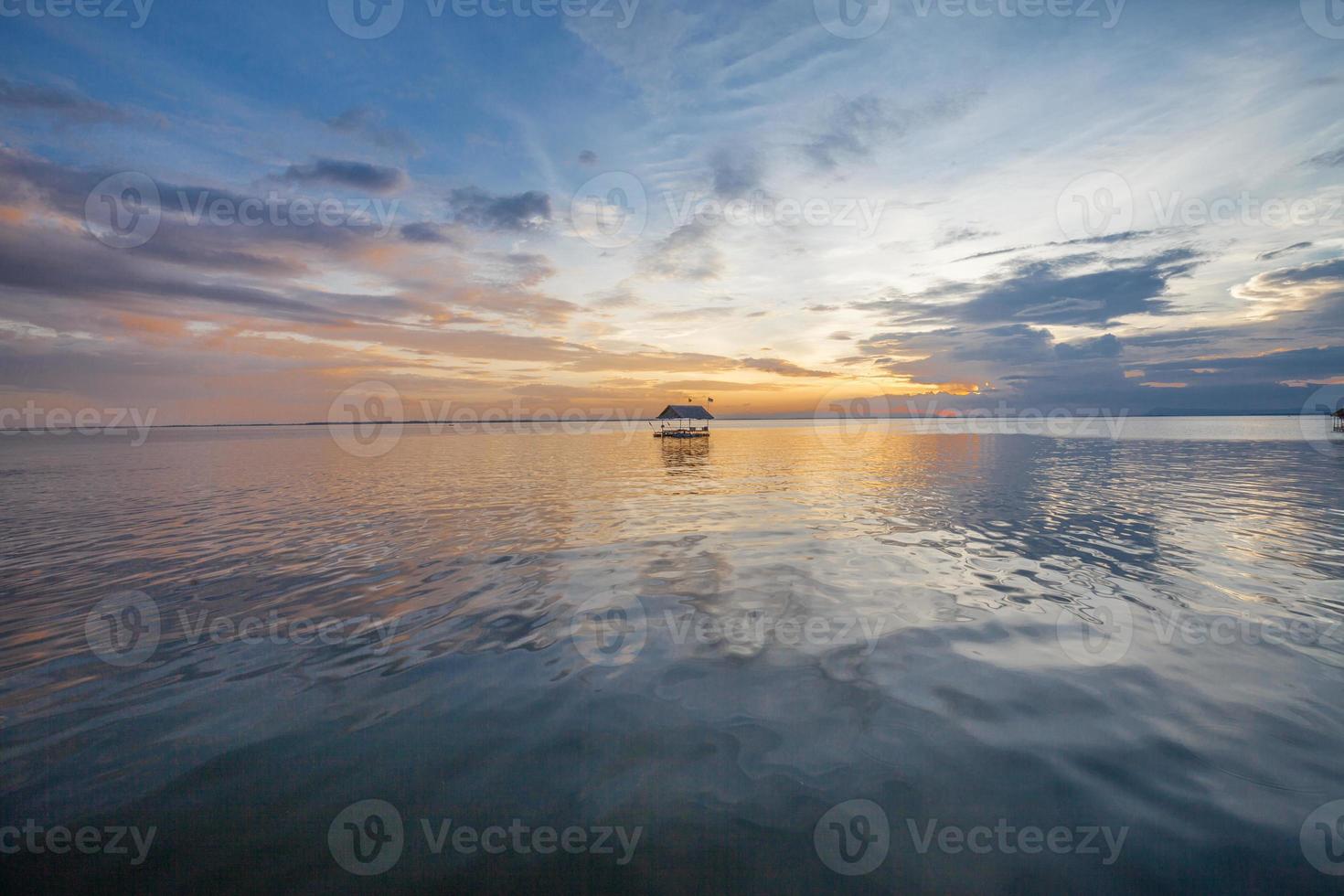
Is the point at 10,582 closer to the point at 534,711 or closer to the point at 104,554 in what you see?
the point at 104,554

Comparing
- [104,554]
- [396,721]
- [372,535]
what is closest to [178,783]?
[396,721]

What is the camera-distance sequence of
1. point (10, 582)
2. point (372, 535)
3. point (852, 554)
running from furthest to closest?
point (372, 535)
point (852, 554)
point (10, 582)

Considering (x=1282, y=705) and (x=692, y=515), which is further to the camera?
(x=692, y=515)

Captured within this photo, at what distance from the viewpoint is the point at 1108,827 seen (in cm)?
425

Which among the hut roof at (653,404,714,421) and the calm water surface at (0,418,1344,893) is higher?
the hut roof at (653,404,714,421)

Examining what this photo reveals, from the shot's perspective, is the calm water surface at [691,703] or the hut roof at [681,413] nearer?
the calm water surface at [691,703]

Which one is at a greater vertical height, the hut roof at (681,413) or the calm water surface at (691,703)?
the hut roof at (681,413)

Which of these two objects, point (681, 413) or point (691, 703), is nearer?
point (691, 703)

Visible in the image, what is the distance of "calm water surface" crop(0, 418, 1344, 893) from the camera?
409cm

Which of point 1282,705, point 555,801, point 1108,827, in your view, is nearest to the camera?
point 1108,827

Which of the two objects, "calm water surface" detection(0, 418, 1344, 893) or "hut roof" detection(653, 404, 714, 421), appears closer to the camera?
"calm water surface" detection(0, 418, 1344, 893)

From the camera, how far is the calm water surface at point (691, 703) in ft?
13.4

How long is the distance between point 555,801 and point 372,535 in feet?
42.8

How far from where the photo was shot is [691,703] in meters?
6.16
